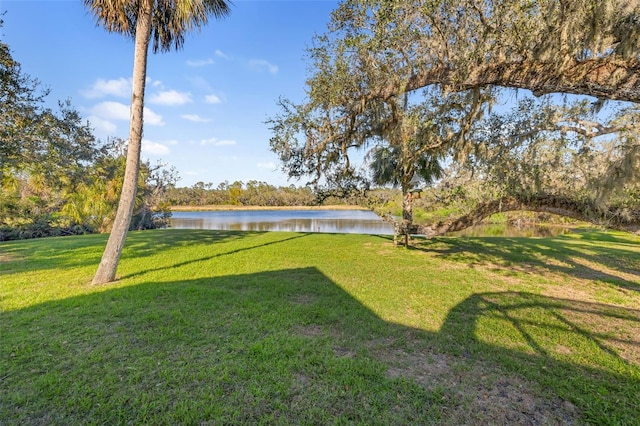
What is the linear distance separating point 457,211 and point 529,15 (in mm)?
4033

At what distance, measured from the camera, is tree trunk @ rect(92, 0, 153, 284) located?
532 cm

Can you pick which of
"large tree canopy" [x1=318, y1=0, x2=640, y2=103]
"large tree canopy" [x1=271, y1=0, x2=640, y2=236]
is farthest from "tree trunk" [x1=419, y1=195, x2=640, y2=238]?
"large tree canopy" [x1=318, y1=0, x2=640, y2=103]

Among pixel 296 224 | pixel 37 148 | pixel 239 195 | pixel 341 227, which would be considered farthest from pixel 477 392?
pixel 239 195

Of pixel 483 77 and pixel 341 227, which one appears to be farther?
pixel 341 227

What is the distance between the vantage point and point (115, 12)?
18.4ft

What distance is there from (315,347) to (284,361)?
0.42 meters

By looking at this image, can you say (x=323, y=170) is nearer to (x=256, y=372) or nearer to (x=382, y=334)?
(x=382, y=334)

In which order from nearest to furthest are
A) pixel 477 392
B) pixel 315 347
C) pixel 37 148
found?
1. pixel 477 392
2. pixel 315 347
3. pixel 37 148

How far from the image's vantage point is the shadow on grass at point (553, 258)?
6.72 meters

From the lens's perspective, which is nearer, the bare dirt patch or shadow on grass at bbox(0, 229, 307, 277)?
the bare dirt patch

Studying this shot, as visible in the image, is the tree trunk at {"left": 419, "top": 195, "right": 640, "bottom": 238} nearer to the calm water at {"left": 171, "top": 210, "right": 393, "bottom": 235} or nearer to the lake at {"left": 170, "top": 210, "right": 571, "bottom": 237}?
the lake at {"left": 170, "top": 210, "right": 571, "bottom": 237}

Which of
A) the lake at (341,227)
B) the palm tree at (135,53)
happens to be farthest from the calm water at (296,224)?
the palm tree at (135,53)

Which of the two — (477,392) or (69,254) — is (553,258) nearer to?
(477,392)

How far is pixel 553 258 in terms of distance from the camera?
8.45m
